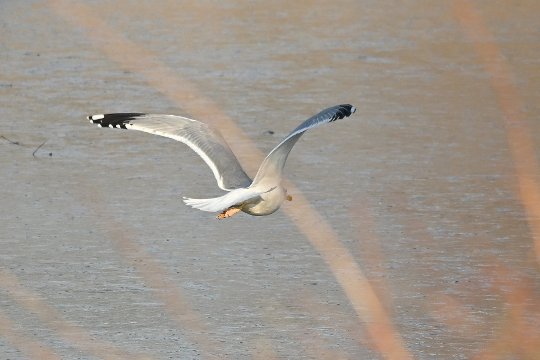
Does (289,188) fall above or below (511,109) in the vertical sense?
above

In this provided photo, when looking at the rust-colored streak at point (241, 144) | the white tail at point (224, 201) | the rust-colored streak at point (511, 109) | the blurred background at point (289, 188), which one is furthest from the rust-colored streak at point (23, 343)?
the rust-colored streak at point (511, 109)

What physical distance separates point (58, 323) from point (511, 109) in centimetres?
449

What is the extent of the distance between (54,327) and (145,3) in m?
8.12

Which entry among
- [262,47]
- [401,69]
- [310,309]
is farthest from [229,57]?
[310,309]

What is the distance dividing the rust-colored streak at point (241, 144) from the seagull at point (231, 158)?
29.8 inches

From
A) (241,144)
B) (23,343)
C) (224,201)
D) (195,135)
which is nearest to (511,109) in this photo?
(241,144)

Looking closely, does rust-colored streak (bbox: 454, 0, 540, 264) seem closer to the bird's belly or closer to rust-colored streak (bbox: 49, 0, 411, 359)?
rust-colored streak (bbox: 49, 0, 411, 359)

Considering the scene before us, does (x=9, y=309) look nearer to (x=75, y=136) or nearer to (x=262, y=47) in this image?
(x=75, y=136)

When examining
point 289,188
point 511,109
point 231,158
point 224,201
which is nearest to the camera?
point 224,201

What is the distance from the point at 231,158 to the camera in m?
5.48

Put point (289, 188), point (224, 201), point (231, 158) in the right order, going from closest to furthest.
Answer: point (224, 201) → point (231, 158) → point (289, 188)

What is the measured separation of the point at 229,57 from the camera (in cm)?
1105

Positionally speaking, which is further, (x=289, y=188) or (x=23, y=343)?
(x=289, y=188)

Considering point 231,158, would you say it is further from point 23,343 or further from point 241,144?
point 241,144
